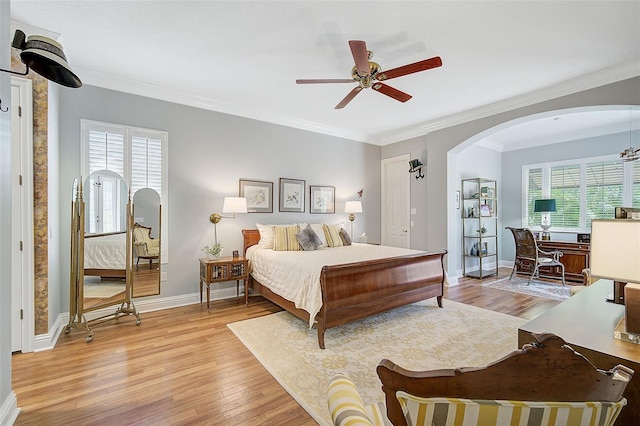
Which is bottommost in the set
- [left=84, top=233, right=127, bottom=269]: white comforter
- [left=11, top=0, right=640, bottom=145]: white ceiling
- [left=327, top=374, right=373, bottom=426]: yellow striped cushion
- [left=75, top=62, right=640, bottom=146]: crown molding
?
[left=327, top=374, right=373, bottom=426]: yellow striped cushion

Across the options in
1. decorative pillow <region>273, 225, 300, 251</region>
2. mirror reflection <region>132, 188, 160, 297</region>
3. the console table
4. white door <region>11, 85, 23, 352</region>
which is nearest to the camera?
white door <region>11, 85, 23, 352</region>

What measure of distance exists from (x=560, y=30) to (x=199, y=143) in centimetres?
422

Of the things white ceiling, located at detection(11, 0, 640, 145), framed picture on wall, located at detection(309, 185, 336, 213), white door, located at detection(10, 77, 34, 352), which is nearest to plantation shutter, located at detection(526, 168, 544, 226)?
white ceiling, located at detection(11, 0, 640, 145)

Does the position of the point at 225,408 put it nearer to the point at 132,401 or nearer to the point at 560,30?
the point at 132,401

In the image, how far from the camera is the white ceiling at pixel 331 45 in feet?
7.47

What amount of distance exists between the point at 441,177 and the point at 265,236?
3.24 meters

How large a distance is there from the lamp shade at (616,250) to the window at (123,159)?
4114mm

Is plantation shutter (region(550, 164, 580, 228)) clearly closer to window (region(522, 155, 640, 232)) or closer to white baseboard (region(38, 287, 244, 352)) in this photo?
window (region(522, 155, 640, 232))

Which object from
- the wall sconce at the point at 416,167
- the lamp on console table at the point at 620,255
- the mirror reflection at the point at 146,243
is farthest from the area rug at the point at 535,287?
the mirror reflection at the point at 146,243

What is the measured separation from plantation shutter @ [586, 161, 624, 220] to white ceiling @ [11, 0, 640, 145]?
3.01m

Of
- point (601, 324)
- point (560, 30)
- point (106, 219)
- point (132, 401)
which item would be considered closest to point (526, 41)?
point (560, 30)

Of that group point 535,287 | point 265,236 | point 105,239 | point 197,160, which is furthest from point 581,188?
point 105,239

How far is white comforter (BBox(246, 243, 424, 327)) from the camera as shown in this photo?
2.77 metres

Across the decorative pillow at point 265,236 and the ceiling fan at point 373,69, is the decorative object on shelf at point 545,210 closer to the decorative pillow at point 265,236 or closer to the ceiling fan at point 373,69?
the ceiling fan at point 373,69
